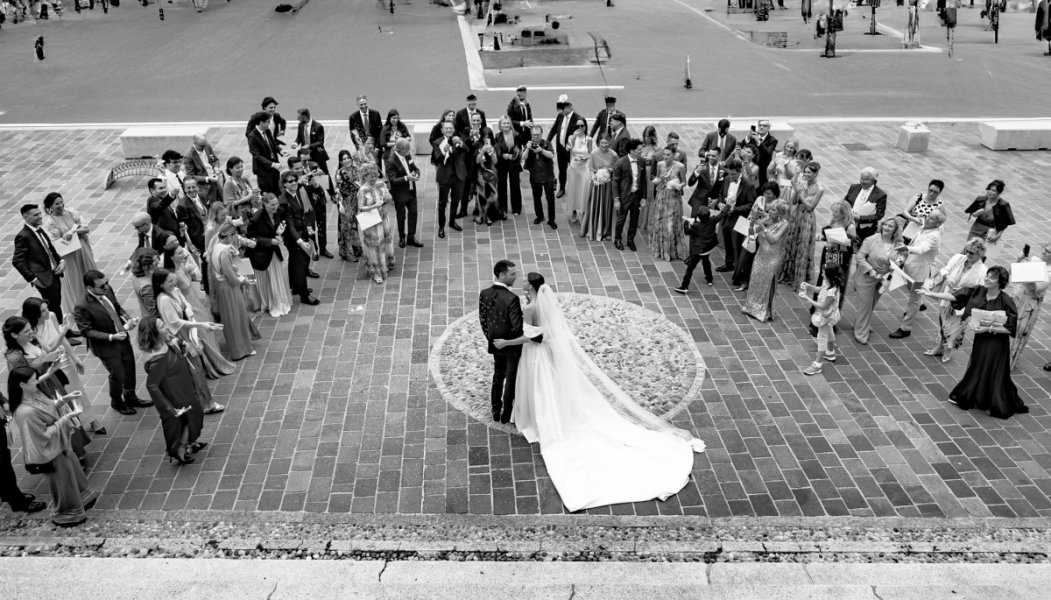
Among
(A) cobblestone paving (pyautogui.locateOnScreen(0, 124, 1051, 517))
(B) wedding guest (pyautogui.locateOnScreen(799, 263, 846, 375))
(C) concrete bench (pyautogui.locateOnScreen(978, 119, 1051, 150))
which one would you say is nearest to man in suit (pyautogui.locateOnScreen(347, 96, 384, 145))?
(A) cobblestone paving (pyautogui.locateOnScreen(0, 124, 1051, 517))

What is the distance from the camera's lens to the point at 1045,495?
7824 mm

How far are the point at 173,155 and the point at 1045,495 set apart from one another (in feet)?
38.1

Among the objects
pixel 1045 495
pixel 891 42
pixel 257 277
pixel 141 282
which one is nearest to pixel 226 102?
pixel 257 277

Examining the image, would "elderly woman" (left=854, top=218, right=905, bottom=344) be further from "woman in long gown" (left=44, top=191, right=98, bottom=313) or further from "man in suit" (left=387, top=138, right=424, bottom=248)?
"woman in long gown" (left=44, top=191, right=98, bottom=313)

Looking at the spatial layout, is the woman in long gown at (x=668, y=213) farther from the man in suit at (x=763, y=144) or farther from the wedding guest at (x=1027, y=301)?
the wedding guest at (x=1027, y=301)

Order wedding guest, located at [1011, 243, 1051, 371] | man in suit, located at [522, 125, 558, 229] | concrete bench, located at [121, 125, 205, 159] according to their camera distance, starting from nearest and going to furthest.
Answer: wedding guest, located at [1011, 243, 1051, 371] < man in suit, located at [522, 125, 558, 229] < concrete bench, located at [121, 125, 205, 159]

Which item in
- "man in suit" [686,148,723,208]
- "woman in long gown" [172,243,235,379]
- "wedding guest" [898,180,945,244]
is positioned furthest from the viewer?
"man in suit" [686,148,723,208]

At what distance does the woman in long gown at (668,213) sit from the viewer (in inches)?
483

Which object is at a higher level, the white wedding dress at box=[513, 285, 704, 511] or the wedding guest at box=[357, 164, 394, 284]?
the wedding guest at box=[357, 164, 394, 284]

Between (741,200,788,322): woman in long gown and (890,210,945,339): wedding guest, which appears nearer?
(890,210,945,339): wedding guest

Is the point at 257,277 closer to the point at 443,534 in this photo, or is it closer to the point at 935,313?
the point at 443,534

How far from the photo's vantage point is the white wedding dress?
7.96 metres

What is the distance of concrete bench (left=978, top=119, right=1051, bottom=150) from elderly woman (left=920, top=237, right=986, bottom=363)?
9708mm

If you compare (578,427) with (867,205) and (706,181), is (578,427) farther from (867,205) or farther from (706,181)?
(867,205)
